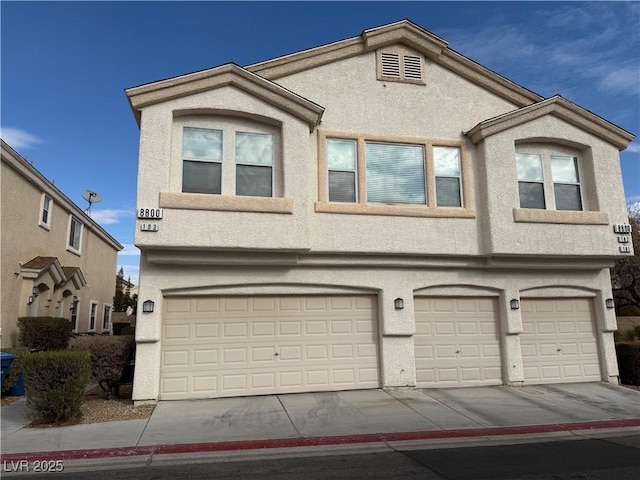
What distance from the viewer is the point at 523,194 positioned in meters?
12.0

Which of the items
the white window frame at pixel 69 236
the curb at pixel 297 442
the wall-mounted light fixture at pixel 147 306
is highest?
the white window frame at pixel 69 236

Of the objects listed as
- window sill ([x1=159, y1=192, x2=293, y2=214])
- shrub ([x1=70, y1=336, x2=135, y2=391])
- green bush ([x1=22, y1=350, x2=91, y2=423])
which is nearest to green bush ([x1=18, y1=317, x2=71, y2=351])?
shrub ([x1=70, y1=336, x2=135, y2=391])

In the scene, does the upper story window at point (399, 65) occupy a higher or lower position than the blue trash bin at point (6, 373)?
higher

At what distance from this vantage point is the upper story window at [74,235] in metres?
19.3

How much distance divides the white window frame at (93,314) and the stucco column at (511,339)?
1836 cm

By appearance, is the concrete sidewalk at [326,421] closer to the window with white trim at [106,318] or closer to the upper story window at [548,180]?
the upper story window at [548,180]

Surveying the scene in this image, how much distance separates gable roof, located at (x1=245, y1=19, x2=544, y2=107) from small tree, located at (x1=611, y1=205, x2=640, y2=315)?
13.4 metres

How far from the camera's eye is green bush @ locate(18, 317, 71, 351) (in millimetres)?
13664

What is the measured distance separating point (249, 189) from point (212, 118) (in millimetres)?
1757

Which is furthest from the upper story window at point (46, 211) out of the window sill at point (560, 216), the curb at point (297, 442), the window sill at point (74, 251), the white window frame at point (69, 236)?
the window sill at point (560, 216)

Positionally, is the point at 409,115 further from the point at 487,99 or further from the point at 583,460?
the point at 583,460

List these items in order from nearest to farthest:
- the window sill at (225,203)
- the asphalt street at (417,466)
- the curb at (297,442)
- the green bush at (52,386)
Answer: the asphalt street at (417,466)
the curb at (297,442)
the green bush at (52,386)
the window sill at (225,203)

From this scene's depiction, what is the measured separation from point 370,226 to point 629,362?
790cm

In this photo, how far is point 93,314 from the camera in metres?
22.7
